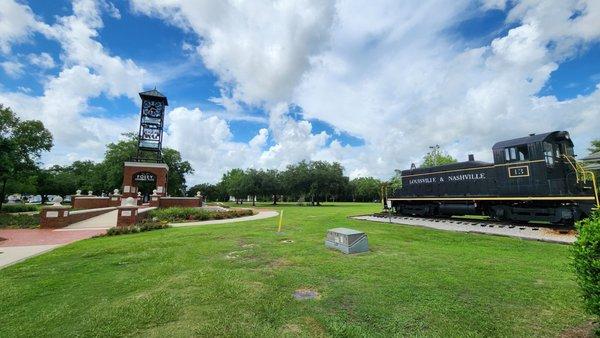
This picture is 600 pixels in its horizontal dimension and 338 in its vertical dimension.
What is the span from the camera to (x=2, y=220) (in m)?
16.6

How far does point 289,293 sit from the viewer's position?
4.93m

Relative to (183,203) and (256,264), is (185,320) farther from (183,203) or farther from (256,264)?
(183,203)

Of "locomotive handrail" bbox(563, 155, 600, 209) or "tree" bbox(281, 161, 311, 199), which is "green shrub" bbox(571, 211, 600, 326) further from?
"tree" bbox(281, 161, 311, 199)

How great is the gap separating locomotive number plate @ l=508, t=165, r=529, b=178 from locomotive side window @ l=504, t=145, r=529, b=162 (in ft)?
1.29

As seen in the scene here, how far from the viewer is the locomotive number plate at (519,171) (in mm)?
13133

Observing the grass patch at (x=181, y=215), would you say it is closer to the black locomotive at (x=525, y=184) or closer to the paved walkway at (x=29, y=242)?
the paved walkway at (x=29, y=242)

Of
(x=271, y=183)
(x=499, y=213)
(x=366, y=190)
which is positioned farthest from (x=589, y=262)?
(x=366, y=190)

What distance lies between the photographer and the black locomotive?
12.0 metres

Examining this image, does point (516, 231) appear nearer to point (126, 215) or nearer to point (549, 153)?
point (549, 153)

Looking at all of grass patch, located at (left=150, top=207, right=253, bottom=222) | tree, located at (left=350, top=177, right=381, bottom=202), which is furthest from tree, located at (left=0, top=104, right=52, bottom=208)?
tree, located at (left=350, top=177, right=381, bottom=202)

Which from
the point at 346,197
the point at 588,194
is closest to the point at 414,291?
the point at 588,194

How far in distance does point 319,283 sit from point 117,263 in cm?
515

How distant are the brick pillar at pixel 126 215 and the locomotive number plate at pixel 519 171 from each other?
19085mm

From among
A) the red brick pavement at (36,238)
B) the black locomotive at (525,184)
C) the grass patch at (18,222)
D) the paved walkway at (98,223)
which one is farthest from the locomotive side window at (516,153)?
the grass patch at (18,222)
